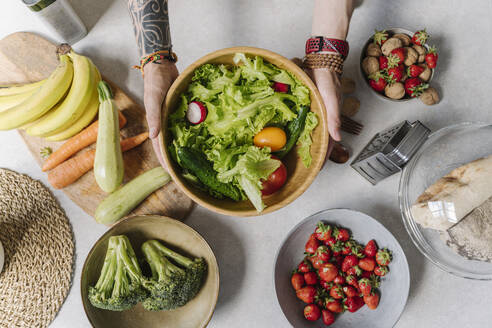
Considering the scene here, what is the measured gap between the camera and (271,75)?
3.33ft

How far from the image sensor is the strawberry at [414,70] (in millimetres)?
1175

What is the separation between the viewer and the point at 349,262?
3.90 ft

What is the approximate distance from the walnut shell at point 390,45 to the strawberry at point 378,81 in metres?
0.08

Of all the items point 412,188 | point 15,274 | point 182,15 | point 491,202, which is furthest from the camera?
point 182,15

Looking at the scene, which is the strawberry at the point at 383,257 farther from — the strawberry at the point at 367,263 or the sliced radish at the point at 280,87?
the sliced radish at the point at 280,87

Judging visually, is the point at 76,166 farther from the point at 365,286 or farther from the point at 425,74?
the point at 425,74

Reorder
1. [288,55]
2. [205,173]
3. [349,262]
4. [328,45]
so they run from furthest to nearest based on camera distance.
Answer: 1. [288,55]
2. [349,262]
3. [328,45]
4. [205,173]

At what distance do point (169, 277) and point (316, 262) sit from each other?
0.52m

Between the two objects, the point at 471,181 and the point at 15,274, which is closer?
the point at 471,181

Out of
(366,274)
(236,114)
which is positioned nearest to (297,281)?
(366,274)

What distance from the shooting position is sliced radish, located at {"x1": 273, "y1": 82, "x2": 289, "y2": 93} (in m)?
1.02

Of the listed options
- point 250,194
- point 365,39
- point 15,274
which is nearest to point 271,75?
point 250,194

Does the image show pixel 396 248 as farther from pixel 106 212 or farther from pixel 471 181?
pixel 106 212

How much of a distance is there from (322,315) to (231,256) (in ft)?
1.29
